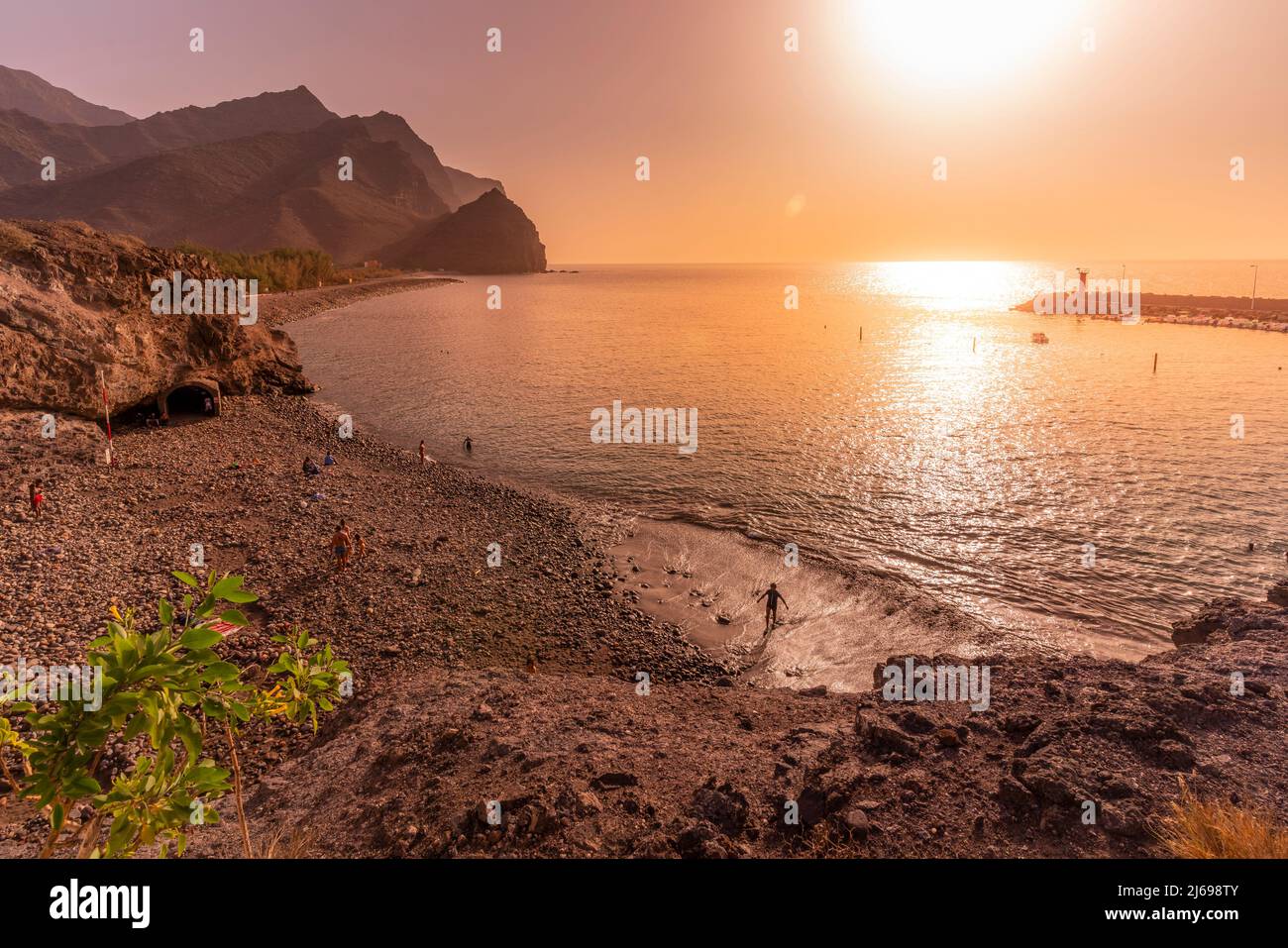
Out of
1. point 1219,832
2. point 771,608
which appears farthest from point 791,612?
point 1219,832

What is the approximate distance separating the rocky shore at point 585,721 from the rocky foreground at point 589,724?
56 mm

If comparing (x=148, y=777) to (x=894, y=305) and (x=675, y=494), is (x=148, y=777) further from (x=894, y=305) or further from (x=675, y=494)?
(x=894, y=305)

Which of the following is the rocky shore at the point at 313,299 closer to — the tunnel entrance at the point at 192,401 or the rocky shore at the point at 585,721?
the tunnel entrance at the point at 192,401

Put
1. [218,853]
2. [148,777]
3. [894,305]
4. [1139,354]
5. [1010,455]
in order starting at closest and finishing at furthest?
[148,777] → [218,853] → [1010,455] → [1139,354] → [894,305]

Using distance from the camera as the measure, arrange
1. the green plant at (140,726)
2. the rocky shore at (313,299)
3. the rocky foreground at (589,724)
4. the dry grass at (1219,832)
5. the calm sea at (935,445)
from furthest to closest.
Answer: the rocky shore at (313,299) → the calm sea at (935,445) → the rocky foreground at (589,724) → the dry grass at (1219,832) → the green plant at (140,726)

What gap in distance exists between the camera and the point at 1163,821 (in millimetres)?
7539


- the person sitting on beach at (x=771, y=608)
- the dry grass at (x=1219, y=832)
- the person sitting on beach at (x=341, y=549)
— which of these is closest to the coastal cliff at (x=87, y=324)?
the person sitting on beach at (x=341, y=549)

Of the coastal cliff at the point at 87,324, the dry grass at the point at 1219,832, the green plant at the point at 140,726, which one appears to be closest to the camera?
the green plant at the point at 140,726

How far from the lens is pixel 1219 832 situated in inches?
266

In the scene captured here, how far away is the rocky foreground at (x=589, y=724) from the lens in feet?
27.9

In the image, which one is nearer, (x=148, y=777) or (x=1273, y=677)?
(x=148, y=777)

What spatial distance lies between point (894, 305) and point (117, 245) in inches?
7614

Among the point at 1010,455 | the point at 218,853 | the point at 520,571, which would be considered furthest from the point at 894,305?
the point at 218,853
